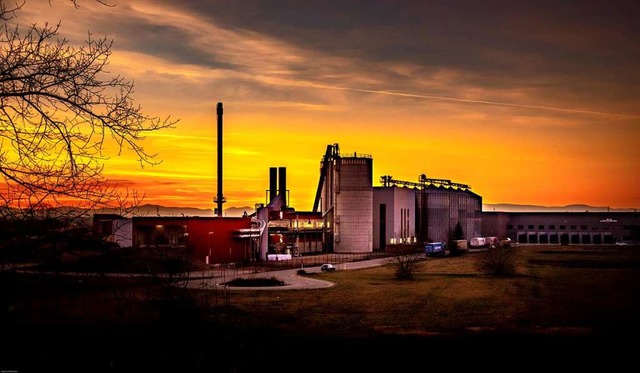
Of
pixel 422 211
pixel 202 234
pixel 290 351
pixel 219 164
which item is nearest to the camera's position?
pixel 290 351

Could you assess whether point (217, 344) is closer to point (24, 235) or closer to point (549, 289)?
point (24, 235)

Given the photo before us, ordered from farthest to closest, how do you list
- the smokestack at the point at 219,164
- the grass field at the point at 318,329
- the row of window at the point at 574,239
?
the row of window at the point at 574,239, the smokestack at the point at 219,164, the grass field at the point at 318,329

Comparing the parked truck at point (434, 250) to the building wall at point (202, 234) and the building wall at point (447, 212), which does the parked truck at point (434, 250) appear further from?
the building wall at point (202, 234)

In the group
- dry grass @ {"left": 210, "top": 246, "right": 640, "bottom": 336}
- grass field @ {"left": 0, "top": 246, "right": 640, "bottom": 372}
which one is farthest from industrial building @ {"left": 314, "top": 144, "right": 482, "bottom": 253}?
grass field @ {"left": 0, "top": 246, "right": 640, "bottom": 372}

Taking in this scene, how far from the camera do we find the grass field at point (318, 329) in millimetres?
19344

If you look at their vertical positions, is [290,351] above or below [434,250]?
below

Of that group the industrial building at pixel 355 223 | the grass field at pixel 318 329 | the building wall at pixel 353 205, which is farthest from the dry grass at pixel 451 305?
the building wall at pixel 353 205

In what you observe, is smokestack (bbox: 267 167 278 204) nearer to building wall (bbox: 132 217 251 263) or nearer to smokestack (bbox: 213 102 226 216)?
smokestack (bbox: 213 102 226 216)

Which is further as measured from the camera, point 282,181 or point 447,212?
point 447,212

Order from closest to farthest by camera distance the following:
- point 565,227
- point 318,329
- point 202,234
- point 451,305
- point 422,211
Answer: point 318,329
point 451,305
point 202,234
point 422,211
point 565,227

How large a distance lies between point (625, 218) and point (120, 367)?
535 ft

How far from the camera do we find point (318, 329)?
2938cm

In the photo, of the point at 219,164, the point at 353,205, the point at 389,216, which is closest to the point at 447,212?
the point at 389,216

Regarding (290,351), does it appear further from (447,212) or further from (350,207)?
(447,212)
